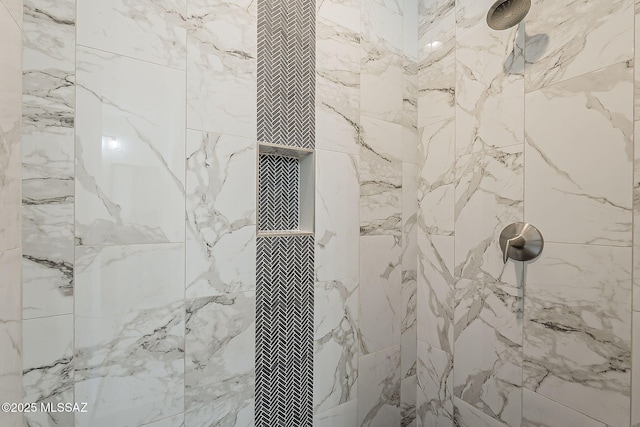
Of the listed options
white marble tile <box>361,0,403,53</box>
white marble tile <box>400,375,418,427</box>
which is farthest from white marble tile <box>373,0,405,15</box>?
white marble tile <box>400,375,418,427</box>

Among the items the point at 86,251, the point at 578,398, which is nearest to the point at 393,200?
the point at 578,398

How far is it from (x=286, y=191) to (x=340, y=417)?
90cm

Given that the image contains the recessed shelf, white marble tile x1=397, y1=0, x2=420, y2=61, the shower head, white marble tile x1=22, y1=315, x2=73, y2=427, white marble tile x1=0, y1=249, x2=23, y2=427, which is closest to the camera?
white marble tile x1=0, y1=249, x2=23, y2=427

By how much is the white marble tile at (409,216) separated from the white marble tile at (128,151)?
914mm

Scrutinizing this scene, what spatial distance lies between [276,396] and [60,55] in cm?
116

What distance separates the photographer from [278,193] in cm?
115

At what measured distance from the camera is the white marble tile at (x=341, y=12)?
1168 millimetres

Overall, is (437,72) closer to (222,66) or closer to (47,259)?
(222,66)

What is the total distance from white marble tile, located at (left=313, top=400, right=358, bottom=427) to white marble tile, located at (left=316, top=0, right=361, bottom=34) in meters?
1.47

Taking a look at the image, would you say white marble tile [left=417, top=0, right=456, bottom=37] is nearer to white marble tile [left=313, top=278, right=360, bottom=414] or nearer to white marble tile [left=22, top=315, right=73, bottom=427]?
white marble tile [left=313, top=278, right=360, bottom=414]

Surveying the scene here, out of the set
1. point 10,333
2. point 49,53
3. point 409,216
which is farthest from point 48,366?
point 409,216

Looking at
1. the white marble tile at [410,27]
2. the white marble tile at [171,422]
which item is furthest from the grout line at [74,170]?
the white marble tile at [410,27]

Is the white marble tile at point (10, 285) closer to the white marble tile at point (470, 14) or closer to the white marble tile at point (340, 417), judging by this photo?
the white marble tile at point (340, 417)

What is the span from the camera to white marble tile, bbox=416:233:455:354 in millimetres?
1315
